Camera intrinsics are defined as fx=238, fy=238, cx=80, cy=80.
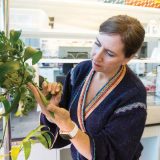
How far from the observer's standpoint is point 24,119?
63.1 inches

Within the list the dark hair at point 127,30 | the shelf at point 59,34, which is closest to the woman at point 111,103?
the dark hair at point 127,30

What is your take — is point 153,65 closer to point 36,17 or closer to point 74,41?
point 74,41

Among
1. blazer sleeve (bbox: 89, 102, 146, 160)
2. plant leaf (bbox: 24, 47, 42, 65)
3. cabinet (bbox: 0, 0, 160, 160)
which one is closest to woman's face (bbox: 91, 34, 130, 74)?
blazer sleeve (bbox: 89, 102, 146, 160)

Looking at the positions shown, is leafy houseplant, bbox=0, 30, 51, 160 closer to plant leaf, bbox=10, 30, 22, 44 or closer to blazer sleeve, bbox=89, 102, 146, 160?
plant leaf, bbox=10, 30, 22, 44

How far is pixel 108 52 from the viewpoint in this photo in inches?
37.3

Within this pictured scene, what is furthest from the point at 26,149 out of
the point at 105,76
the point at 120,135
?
the point at 105,76

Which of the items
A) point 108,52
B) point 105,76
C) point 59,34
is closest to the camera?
point 108,52

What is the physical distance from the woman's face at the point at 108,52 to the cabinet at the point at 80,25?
819mm

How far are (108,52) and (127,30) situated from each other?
0.37 feet

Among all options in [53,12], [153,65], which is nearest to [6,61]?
[53,12]

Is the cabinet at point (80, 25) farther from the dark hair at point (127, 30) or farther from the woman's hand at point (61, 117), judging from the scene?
the woman's hand at point (61, 117)

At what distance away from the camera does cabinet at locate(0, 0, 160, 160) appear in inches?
68.9

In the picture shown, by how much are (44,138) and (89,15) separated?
1500 mm

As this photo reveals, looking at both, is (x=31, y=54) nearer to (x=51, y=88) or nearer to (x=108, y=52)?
(x=51, y=88)
